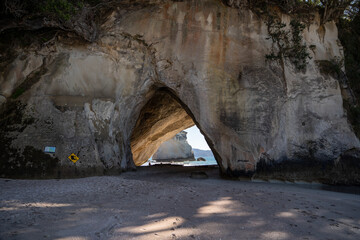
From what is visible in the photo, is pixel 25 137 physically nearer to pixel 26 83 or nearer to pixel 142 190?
pixel 26 83

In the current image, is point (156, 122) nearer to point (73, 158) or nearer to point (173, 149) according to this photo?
point (73, 158)

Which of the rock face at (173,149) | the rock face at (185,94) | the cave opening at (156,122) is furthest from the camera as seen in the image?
the rock face at (173,149)

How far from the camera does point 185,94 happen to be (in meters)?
9.16

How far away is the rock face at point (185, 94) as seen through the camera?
24.6ft

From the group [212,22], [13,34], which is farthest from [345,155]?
[13,34]

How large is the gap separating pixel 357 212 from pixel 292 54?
712cm

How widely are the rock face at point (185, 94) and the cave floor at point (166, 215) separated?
314 centimetres

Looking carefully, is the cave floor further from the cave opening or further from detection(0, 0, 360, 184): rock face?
the cave opening

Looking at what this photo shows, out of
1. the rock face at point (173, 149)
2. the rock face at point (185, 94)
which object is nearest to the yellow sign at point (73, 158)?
the rock face at point (185, 94)

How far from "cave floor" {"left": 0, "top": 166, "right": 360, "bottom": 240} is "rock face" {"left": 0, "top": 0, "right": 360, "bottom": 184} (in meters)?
3.14

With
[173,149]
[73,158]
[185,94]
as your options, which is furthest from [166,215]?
[173,149]

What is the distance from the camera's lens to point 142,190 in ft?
16.2

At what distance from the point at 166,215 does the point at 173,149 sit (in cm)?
4223

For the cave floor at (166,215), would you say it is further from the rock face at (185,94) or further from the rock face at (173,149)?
the rock face at (173,149)
